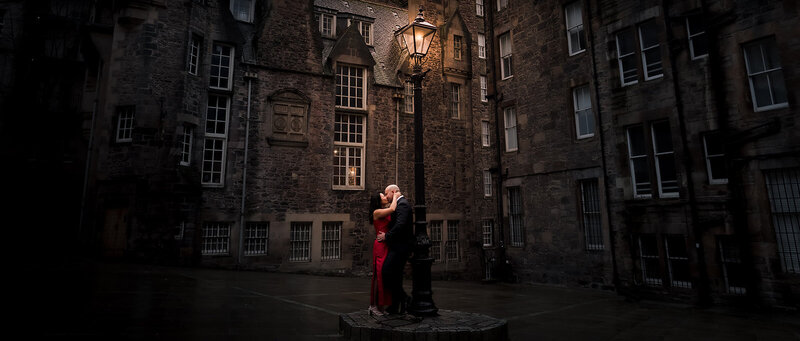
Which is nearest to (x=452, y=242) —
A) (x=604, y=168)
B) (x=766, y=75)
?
(x=604, y=168)

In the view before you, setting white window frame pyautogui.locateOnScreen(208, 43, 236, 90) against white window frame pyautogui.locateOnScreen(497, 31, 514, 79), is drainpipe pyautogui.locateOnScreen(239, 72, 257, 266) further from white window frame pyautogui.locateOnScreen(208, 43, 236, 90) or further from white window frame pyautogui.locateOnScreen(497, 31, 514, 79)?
white window frame pyautogui.locateOnScreen(497, 31, 514, 79)

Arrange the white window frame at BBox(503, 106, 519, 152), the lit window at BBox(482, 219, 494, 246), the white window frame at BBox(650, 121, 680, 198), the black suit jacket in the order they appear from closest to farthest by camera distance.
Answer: the black suit jacket < the white window frame at BBox(650, 121, 680, 198) < the white window frame at BBox(503, 106, 519, 152) < the lit window at BBox(482, 219, 494, 246)

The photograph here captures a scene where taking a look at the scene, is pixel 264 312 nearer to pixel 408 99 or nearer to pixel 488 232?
pixel 408 99

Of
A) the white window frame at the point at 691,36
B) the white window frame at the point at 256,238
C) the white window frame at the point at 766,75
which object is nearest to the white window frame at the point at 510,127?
the white window frame at the point at 691,36

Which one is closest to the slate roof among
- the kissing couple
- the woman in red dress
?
the woman in red dress

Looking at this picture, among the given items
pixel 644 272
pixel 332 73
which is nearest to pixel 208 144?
pixel 332 73

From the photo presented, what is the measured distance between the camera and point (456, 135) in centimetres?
2305

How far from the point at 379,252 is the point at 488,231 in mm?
21514

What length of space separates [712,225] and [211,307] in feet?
40.0

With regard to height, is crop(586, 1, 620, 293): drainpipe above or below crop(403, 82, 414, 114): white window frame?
below

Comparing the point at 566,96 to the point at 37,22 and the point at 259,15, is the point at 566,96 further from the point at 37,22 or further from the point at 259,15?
the point at 37,22

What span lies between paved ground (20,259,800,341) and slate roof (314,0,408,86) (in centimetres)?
1392

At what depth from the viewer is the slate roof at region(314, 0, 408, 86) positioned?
2156cm

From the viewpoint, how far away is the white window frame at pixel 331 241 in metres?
18.7
